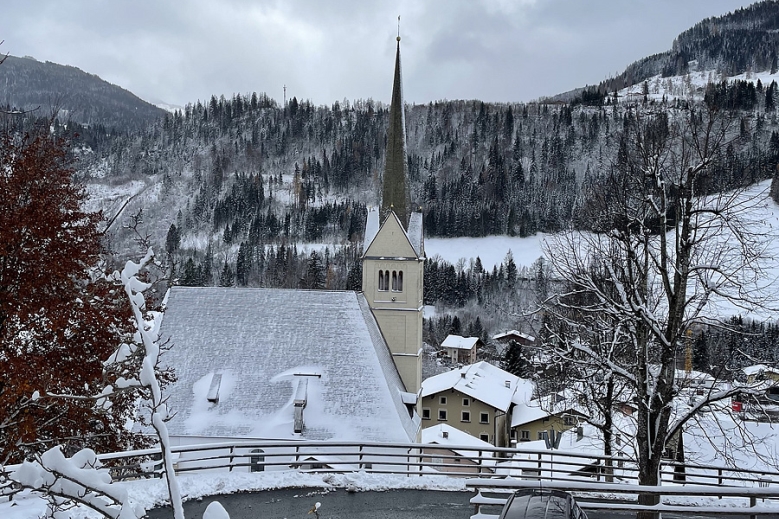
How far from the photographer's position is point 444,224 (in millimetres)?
154125

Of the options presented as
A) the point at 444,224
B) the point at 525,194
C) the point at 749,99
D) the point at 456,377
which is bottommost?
the point at 456,377

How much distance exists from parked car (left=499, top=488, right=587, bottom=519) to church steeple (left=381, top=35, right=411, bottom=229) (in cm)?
2106

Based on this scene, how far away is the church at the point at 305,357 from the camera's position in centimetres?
2117

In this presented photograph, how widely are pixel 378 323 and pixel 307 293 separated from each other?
4.43 m

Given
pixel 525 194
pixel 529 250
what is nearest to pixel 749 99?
pixel 525 194

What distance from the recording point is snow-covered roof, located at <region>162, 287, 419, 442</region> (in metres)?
21.2

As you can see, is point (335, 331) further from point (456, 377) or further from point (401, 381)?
point (456, 377)

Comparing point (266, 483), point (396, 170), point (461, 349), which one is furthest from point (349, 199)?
point (266, 483)

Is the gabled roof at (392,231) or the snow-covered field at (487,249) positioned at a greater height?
the snow-covered field at (487,249)

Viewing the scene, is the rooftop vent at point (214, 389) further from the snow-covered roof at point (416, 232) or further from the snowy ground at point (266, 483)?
the snow-covered roof at point (416, 232)

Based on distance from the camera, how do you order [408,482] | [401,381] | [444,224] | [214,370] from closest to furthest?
[408,482], [214,370], [401,381], [444,224]

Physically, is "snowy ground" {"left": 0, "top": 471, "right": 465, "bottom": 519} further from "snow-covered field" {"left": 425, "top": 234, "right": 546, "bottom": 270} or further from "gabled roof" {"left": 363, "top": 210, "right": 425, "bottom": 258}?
"snow-covered field" {"left": 425, "top": 234, "right": 546, "bottom": 270}

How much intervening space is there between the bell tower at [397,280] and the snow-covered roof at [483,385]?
21888 mm

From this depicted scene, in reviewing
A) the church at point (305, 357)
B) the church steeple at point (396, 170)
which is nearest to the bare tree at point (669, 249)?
the church at point (305, 357)
